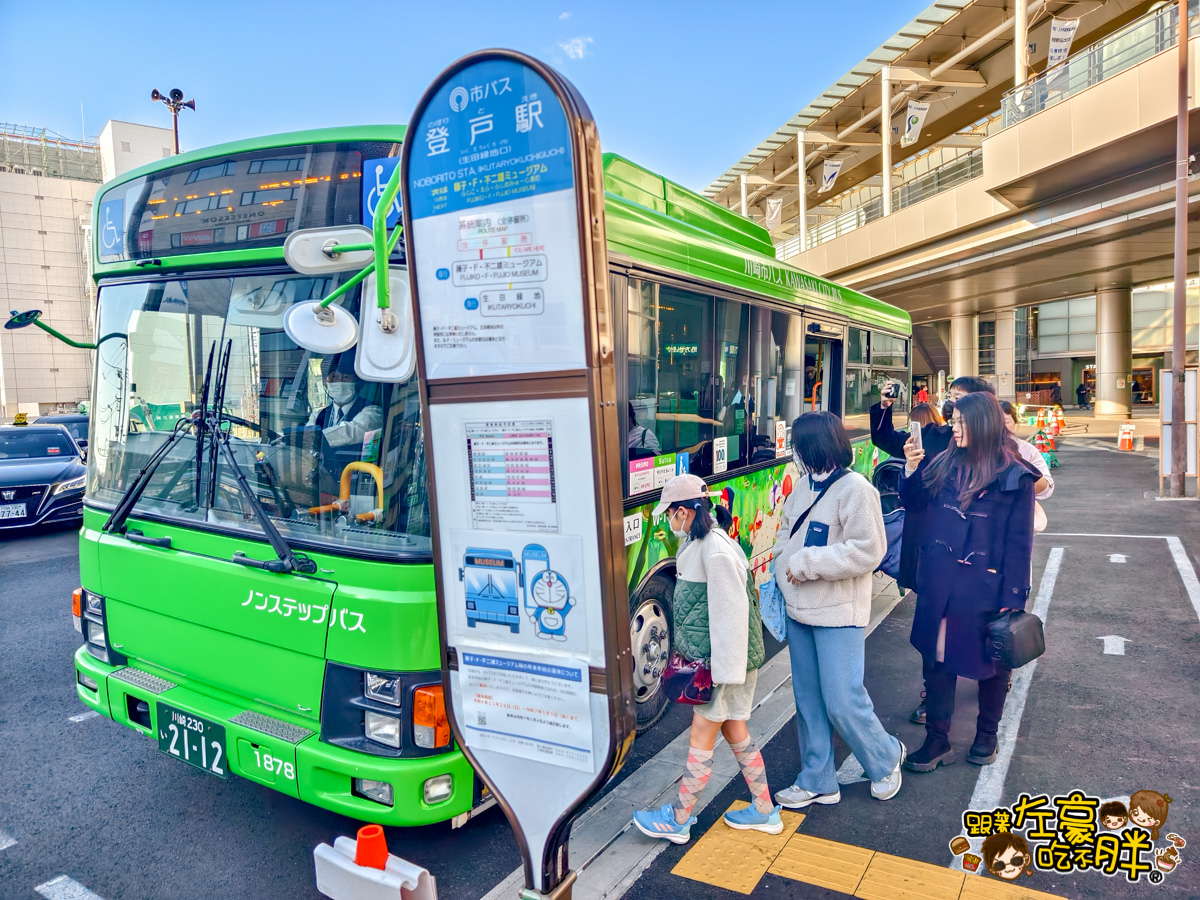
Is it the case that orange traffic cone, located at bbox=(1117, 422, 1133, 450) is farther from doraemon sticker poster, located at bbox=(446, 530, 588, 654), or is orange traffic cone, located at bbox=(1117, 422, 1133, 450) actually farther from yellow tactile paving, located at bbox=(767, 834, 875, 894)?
doraemon sticker poster, located at bbox=(446, 530, 588, 654)

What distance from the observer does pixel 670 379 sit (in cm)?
449

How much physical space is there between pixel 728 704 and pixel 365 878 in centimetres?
153

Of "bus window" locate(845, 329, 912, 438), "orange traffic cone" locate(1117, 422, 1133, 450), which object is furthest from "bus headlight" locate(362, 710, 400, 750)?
"orange traffic cone" locate(1117, 422, 1133, 450)

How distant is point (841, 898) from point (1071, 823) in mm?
1143

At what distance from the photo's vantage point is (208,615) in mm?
3480

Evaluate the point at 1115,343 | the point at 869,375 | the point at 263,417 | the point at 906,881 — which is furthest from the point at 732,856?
the point at 1115,343

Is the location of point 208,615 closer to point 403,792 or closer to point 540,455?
point 403,792

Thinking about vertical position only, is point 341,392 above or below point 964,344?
below

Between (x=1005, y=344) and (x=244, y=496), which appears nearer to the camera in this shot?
(x=244, y=496)

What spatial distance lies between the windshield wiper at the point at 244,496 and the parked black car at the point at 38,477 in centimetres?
913

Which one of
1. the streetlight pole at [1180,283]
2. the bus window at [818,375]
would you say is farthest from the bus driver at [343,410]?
the streetlight pole at [1180,283]

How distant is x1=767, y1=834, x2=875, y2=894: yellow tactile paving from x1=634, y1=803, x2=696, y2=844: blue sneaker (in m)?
0.15

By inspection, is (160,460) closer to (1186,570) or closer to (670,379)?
(670,379)

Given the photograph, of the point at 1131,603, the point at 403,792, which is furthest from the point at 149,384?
the point at 1131,603
